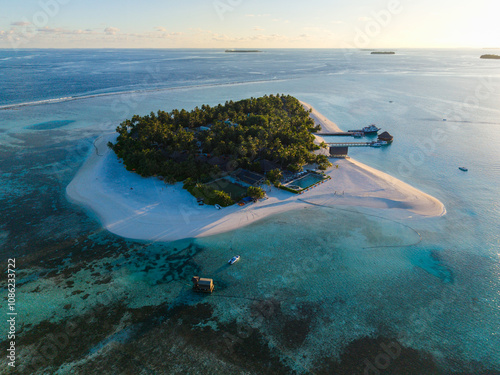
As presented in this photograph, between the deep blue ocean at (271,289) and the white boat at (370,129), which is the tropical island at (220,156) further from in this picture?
the white boat at (370,129)

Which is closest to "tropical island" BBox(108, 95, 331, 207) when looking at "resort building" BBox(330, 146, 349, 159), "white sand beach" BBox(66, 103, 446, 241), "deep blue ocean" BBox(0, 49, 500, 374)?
"white sand beach" BBox(66, 103, 446, 241)

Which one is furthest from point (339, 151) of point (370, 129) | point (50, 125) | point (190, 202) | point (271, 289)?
point (50, 125)

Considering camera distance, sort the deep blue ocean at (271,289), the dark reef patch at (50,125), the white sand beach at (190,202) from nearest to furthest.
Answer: the deep blue ocean at (271,289) → the white sand beach at (190,202) → the dark reef patch at (50,125)

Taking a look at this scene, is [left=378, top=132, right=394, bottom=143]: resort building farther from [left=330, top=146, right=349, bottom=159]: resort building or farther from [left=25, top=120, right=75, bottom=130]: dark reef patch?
[left=25, top=120, right=75, bottom=130]: dark reef patch

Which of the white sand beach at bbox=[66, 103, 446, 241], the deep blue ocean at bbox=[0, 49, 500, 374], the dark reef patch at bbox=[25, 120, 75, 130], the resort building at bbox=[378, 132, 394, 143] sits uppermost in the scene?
the resort building at bbox=[378, 132, 394, 143]

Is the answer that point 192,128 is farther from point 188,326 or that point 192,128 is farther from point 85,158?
point 188,326

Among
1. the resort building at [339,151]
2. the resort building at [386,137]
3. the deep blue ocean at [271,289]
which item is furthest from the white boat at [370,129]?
the deep blue ocean at [271,289]

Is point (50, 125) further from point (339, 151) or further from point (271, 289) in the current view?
point (271, 289)

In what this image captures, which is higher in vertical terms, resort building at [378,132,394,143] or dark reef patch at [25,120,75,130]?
resort building at [378,132,394,143]
